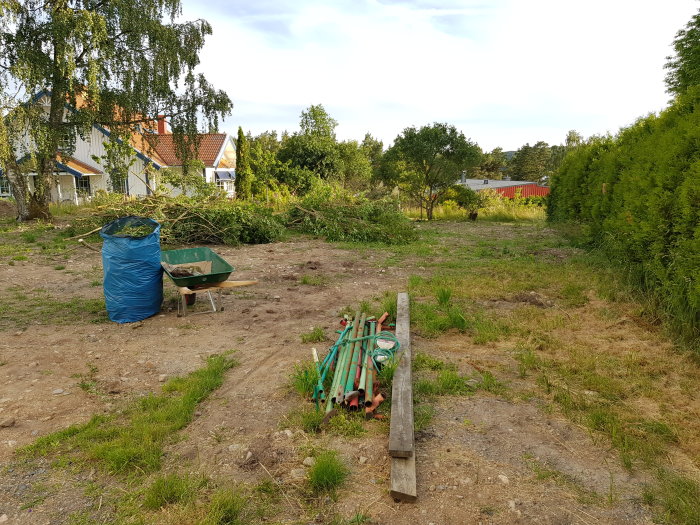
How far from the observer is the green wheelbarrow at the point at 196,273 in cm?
575

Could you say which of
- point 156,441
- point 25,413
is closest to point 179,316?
point 25,413

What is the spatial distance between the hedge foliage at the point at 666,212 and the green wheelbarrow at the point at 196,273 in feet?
16.7

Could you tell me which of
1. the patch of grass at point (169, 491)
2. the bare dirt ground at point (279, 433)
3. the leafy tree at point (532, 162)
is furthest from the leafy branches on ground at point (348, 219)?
the leafy tree at point (532, 162)

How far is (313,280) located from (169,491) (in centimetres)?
553

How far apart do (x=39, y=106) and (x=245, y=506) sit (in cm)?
1615

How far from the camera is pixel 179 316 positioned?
5957 mm

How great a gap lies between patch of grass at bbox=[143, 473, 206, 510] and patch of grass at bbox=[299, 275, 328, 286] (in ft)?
17.1

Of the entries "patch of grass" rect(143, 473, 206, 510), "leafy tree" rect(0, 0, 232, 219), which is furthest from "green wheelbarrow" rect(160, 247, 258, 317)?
"leafy tree" rect(0, 0, 232, 219)

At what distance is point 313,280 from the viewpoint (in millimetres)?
7887

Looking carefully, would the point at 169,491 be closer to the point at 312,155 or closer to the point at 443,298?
the point at 443,298

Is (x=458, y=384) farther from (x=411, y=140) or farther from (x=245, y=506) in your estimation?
(x=411, y=140)

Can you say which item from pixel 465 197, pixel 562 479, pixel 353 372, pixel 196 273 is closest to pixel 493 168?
pixel 465 197

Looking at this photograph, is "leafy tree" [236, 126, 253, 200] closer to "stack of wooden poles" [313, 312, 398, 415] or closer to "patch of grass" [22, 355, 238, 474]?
"stack of wooden poles" [313, 312, 398, 415]

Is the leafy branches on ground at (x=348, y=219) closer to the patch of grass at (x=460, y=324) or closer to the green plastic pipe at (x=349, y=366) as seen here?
the patch of grass at (x=460, y=324)
